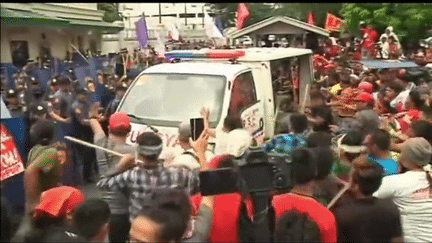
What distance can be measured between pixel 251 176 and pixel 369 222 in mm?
972

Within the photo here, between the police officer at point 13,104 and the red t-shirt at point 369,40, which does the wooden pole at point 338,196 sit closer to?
the police officer at point 13,104

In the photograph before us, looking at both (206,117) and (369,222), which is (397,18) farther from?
(369,222)

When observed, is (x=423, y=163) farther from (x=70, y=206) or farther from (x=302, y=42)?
(x=302, y=42)

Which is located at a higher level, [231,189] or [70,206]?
[231,189]

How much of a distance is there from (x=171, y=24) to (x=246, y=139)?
1429 centimetres

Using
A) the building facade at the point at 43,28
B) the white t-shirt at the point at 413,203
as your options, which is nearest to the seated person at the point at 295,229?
the white t-shirt at the point at 413,203

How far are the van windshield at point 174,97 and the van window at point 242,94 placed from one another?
0.18 m

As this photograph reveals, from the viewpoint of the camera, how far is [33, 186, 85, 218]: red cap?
126 inches

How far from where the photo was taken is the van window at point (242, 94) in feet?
22.9

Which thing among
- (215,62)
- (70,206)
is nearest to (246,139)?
(70,206)

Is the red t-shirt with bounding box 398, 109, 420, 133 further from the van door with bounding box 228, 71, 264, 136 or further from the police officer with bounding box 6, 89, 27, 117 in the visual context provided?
the police officer with bounding box 6, 89, 27, 117

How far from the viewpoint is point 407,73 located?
10.3 metres

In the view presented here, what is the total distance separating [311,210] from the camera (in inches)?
124

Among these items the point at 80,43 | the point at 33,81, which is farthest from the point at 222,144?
the point at 80,43
